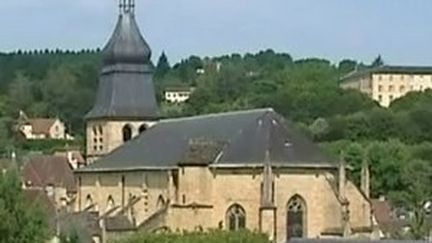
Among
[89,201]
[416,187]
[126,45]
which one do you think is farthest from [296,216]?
[416,187]

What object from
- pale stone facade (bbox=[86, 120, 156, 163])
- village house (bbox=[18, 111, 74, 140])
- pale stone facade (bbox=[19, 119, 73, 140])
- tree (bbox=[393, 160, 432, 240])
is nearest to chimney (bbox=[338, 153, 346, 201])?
pale stone facade (bbox=[86, 120, 156, 163])

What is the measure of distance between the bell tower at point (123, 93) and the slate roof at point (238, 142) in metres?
5.14

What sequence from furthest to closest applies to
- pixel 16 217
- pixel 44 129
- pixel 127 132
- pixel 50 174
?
pixel 44 129, pixel 50 174, pixel 127 132, pixel 16 217

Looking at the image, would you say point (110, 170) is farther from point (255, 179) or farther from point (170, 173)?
point (255, 179)

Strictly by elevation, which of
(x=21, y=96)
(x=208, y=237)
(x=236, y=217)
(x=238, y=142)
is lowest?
(x=208, y=237)

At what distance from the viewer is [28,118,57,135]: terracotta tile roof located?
15562cm

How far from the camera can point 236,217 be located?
55.1 meters


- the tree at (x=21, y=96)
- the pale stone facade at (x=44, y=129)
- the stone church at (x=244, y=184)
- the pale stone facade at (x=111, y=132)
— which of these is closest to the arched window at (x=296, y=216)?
the stone church at (x=244, y=184)

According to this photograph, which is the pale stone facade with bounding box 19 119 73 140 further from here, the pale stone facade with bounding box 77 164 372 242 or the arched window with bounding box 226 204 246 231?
the arched window with bounding box 226 204 246 231

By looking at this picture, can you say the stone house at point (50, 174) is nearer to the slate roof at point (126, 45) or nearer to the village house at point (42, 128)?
the slate roof at point (126, 45)

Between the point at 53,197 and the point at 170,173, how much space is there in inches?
740

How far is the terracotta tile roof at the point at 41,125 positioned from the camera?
155625 mm

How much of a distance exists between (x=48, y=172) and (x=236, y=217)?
121ft

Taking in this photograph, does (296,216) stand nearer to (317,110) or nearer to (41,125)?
(317,110)
